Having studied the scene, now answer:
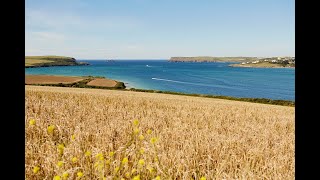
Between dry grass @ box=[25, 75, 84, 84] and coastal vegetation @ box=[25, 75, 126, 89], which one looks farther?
dry grass @ box=[25, 75, 84, 84]

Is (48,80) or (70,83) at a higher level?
(48,80)

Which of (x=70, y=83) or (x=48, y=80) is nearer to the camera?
(x=70, y=83)

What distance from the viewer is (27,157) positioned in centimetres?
460

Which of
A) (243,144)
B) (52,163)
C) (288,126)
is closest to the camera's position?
(52,163)

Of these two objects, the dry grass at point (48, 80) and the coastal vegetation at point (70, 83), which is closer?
the coastal vegetation at point (70, 83)
